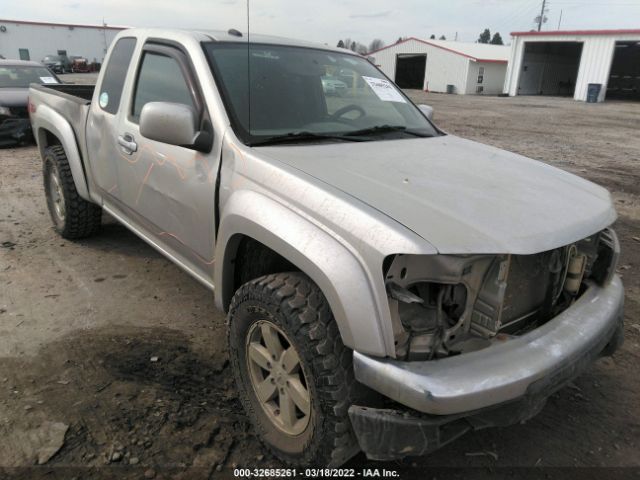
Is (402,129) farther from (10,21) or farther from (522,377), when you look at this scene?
(10,21)

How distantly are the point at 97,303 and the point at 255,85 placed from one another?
2.00 m

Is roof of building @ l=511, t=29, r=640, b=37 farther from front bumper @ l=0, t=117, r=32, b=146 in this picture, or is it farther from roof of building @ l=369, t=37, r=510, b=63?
front bumper @ l=0, t=117, r=32, b=146

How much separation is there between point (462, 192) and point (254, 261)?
1.02 metres

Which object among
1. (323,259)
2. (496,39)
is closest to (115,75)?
(323,259)

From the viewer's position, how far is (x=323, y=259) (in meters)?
1.81

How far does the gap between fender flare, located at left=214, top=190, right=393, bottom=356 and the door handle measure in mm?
1148

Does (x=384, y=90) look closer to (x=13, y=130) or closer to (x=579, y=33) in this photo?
(x=13, y=130)

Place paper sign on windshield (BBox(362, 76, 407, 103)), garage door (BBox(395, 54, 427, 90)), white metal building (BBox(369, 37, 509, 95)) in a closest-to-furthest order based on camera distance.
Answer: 1. paper sign on windshield (BBox(362, 76, 407, 103))
2. white metal building (BBox(369, 37, 509, 95))
3. garage door (BBox(395, 54, 427, 90))

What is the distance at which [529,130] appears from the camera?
14.1 meters

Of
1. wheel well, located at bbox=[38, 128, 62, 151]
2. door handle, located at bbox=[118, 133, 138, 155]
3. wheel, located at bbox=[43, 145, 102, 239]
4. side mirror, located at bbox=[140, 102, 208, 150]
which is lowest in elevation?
wheel, located at bbox=[43, 145, 102, 239]

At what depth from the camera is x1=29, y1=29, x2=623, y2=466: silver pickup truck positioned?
5.62 feet

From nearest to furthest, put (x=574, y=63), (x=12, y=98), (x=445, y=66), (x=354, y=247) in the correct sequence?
1. (x=354, y=247)
2. (x=12, y=98)
3. (x=445, y=66)
4. (x=574, y=63)

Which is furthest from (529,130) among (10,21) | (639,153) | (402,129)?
(10,21)

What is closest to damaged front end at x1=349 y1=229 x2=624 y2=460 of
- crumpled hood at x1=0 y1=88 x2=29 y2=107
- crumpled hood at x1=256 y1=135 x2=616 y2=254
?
crumpled hood at x1=256 y1=135 x2=616 y2=254
